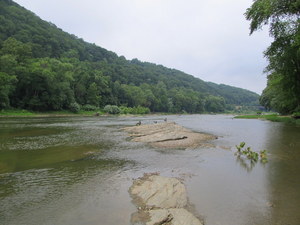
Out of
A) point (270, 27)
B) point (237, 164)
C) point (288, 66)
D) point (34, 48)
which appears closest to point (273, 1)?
point (270, 27)

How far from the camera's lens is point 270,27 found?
82.8ft

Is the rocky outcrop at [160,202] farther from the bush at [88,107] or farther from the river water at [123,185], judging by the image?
the bush at [88,107]

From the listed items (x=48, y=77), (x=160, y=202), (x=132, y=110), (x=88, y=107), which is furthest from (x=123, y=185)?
(x=132, y=110)

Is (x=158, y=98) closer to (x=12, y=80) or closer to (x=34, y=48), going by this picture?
(x=34, y=48)

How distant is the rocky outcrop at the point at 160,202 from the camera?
23.3 ft

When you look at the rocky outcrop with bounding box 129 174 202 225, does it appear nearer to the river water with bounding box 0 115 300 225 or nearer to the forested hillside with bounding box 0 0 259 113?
the river water with bounding box 0 115 300 225

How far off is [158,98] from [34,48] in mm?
97876

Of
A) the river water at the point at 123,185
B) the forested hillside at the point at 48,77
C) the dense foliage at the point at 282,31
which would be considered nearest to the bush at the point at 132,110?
the forested hillside at the point at 48,77

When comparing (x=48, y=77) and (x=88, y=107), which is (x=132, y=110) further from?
(x=48, y=77)

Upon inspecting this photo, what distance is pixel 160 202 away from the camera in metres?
8.59

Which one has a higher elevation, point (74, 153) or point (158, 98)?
point (158, 98)

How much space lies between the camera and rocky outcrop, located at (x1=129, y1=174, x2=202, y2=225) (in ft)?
23.3

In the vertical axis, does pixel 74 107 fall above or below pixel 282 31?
below

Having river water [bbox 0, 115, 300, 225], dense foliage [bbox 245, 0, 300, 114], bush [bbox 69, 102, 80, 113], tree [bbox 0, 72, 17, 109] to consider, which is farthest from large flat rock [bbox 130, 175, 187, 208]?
bush [bbox 69, 102, 80, 113]
